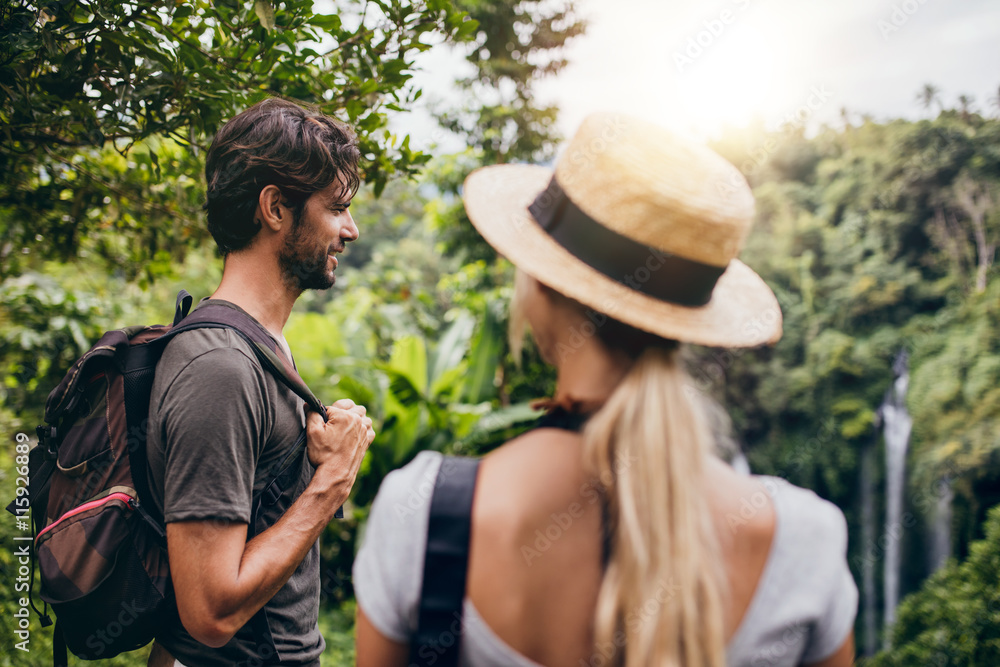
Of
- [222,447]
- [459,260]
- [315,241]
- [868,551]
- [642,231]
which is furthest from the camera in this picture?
[868,551]

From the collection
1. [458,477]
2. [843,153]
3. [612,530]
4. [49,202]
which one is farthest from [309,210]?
[843,153]

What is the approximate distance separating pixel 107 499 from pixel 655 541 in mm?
1136

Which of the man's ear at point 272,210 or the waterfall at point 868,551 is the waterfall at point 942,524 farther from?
the man's ear at point 272,210

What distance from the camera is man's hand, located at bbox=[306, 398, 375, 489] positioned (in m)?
1.36

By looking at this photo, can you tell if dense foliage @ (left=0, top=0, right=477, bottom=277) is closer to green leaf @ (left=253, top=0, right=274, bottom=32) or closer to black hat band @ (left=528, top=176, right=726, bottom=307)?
green leaf @ (left=253, top=0, right=274, bottom=32)

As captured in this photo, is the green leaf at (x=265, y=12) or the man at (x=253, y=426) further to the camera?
the green leaf at (x=265, y=12)

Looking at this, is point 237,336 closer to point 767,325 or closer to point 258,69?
point 258,69

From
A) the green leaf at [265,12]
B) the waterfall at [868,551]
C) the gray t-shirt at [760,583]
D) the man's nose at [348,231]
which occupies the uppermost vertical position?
the green leaf at [265,12]

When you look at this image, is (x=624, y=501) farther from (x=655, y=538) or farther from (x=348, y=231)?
(x=348, y=231)

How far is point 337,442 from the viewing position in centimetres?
138

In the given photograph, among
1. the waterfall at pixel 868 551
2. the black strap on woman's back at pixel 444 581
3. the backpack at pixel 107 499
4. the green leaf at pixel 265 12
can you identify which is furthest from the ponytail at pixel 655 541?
the waterfall at pixel 868 551

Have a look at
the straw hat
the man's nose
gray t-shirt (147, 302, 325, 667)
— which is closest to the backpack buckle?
gray t-shirt (147, 302, 325, 667)

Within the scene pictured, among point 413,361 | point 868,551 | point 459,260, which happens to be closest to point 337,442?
point 413,361

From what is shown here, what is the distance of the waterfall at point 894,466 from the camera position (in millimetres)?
11641
